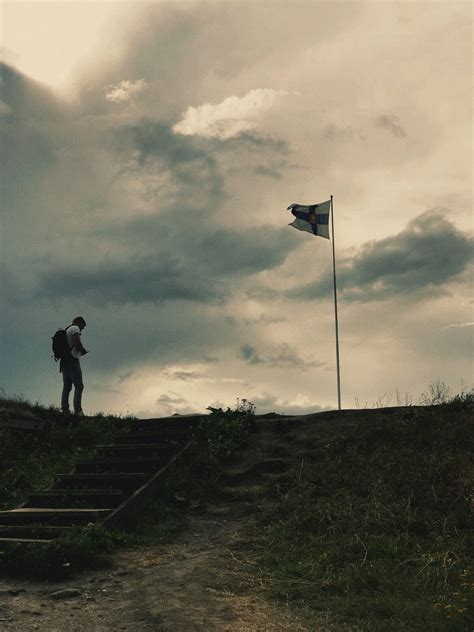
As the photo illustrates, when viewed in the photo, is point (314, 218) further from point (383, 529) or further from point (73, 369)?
point (383, 529)

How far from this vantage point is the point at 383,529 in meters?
8.70

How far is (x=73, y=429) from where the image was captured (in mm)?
15508

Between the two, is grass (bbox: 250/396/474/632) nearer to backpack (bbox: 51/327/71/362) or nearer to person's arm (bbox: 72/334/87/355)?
person's arm (bbox: 72/334/87/355)

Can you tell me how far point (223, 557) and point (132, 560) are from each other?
1173 mm

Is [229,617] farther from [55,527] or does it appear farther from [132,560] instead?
[55,527]

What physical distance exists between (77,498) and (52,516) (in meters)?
0.96

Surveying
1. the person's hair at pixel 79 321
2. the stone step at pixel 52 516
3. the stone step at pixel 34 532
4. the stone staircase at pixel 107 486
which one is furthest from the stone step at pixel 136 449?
the person's hair at pixel 79 321

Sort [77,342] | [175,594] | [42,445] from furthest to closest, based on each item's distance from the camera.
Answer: [77,342], [42,445], [175,594]

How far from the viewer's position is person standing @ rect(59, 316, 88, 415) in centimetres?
1683

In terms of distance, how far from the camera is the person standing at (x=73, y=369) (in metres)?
16.8

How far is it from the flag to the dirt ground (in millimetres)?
10298

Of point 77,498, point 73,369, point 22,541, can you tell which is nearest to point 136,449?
point 77,498

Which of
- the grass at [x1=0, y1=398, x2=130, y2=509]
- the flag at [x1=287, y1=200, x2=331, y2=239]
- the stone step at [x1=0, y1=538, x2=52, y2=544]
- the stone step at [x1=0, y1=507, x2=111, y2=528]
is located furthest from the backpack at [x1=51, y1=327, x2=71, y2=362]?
the stone step at [x1=0, y1=538, x2=52, y2=544]

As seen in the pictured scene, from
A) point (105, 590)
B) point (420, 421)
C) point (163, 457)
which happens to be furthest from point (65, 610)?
point (420, 421)
